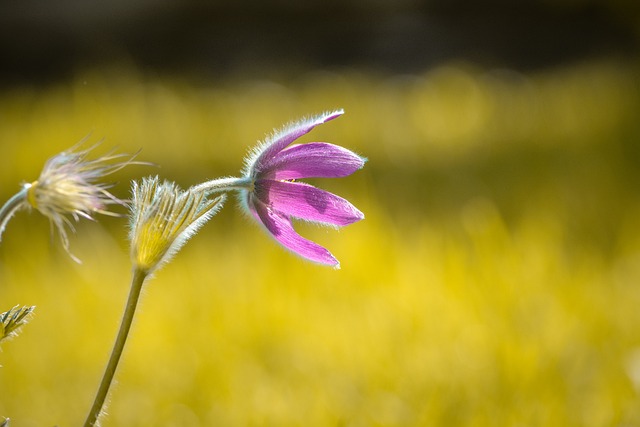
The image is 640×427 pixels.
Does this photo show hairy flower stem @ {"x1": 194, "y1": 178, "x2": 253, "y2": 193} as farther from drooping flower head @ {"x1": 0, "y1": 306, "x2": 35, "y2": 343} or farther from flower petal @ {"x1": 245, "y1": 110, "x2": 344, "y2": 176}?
drooping flower head @ {"x1": 0, "y1": 306, "x2": 35, "y2": 343}

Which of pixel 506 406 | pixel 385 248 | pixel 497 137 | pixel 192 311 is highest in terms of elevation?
pixel 497 137

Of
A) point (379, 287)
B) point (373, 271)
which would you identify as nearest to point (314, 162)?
point (379, 287)

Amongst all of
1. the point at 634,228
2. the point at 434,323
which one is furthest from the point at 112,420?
the point at 634,228

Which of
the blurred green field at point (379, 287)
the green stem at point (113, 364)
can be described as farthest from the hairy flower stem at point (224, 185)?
the blurred green field at point (379, 287)

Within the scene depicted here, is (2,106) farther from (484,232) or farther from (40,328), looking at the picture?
(484,232)

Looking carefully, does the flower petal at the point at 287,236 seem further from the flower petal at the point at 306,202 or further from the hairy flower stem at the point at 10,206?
the hairy flower stem at the point at 10,206

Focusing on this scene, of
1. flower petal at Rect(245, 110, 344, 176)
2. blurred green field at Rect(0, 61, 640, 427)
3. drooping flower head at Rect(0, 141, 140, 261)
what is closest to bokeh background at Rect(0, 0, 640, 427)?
blurred green field at Rect(0, 61, 640, 427)

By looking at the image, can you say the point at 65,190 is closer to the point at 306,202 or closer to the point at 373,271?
the point at 306,202
